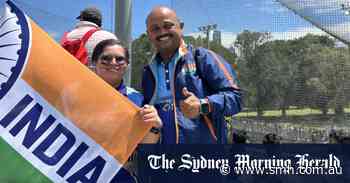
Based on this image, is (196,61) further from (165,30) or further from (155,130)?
(155,130)

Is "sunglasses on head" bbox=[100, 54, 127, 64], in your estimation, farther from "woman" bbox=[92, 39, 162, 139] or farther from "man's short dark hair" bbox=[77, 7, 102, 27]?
"man's short dark hair" bbox=[77, 7, 102, 27]

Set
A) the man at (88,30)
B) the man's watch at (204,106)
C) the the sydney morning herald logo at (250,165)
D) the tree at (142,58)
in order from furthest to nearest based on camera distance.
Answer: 1. the tree at (142,58)
2. the man at (88,30)
3. the man's watch at (204,106)
4. the the sydney morning herald logo at (250,165)

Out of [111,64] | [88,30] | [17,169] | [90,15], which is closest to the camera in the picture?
[17,169]

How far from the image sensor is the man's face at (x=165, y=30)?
7.14ft

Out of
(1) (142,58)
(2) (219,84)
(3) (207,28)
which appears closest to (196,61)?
(2) (219,84)

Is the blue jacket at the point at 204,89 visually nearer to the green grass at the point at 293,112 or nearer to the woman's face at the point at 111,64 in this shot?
the woman's face at the point at 111,64

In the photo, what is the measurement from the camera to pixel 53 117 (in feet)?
6.30

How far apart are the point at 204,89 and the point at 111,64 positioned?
1.34ft

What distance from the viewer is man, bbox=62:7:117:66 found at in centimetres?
270

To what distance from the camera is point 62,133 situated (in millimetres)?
1914

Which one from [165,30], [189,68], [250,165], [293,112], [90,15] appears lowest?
[293,112]

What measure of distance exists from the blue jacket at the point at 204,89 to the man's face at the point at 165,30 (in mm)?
81

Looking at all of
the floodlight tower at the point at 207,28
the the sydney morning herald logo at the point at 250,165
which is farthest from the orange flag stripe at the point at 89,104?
the floodlight tower at the point at 207,28

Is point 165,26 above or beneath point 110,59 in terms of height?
above
